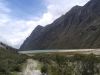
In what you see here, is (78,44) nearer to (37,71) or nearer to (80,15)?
(80,15)

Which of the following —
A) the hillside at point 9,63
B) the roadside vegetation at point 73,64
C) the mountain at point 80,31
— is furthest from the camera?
the mountain at point 80,31

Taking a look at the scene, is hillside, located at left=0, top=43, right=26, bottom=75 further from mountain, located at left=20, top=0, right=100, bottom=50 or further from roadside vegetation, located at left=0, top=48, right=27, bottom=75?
mountain, located at left=20, top=0, right=100, bottom=50

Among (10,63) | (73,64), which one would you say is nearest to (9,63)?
(10,63)

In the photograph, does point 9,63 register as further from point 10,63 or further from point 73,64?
point 73,64

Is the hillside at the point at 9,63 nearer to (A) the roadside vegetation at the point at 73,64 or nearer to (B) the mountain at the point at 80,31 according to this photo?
(A) the roadside vegetation at the point at 73,64

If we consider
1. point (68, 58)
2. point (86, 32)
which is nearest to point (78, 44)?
point (86, 32)

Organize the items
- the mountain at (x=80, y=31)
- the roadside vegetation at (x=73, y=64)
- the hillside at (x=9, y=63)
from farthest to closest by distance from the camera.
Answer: the mountain at (x=80, y=31)
the roadside vegetation at (x=73, y=64)
the hillside at (x=9, y=63)

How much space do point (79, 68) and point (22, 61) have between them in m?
4.36

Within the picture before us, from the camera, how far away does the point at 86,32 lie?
159625mm

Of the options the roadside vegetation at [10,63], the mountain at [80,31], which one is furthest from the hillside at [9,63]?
the mountain at [80,31]

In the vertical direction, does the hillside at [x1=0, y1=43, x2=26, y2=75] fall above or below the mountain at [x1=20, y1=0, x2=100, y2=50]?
below

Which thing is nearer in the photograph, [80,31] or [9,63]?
[9,63]

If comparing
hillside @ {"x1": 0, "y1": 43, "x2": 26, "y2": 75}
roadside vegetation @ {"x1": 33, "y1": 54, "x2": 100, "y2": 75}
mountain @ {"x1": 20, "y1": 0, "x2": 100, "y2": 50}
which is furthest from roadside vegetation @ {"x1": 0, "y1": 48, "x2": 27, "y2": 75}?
mountain @ {"x1": 20, "y1": 0, "x2": 100, "y2": 50}

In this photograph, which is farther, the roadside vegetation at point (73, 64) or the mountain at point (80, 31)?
the mountain at point (80, 31)
